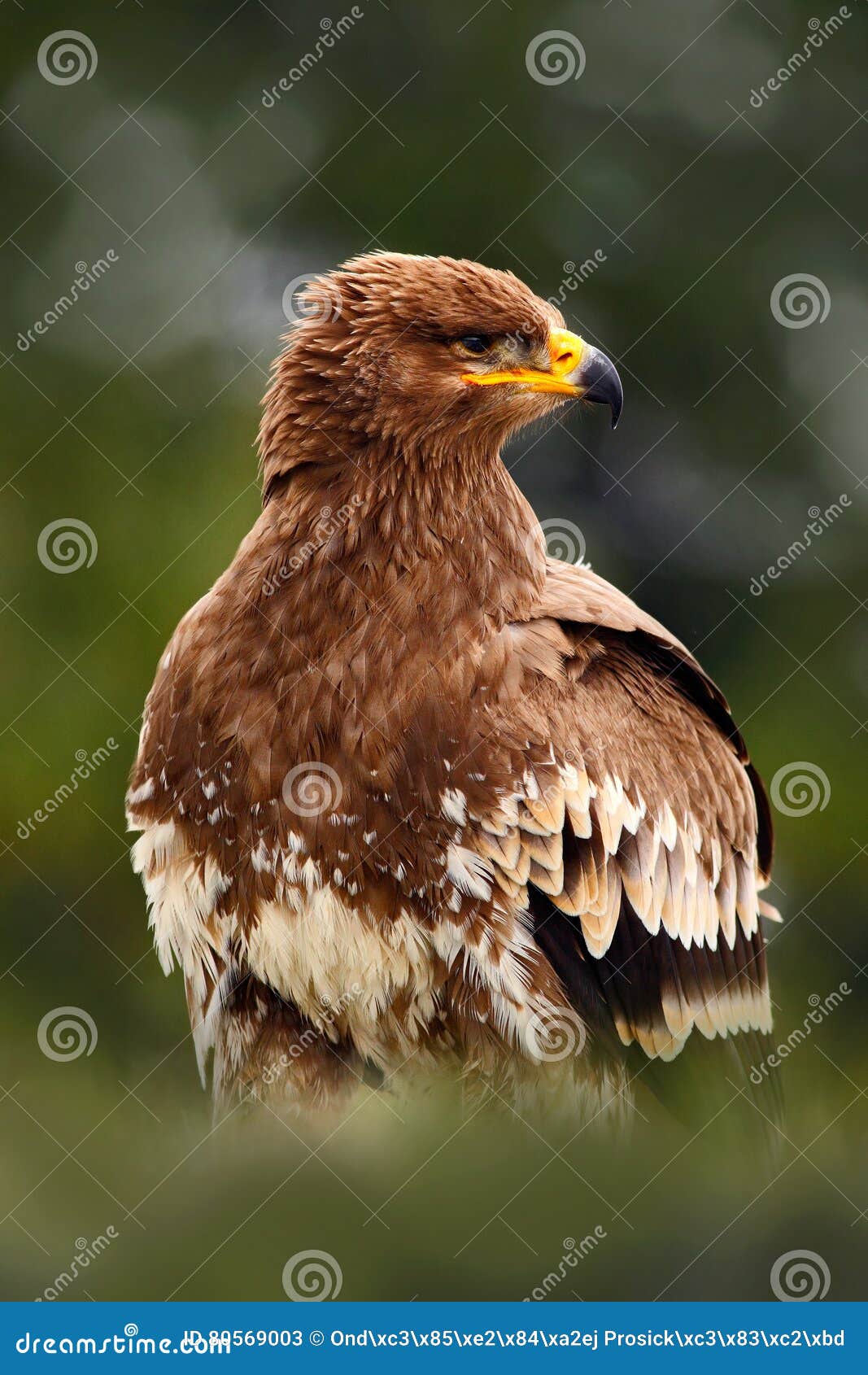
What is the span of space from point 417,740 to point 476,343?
91cm

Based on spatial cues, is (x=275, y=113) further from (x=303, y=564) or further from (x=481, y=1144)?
(x=481, y=1144)

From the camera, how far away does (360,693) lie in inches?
130

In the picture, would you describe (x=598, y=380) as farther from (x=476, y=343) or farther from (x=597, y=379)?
(x=476, y=343)

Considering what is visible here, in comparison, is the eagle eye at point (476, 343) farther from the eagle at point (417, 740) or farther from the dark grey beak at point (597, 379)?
the dark grey beak at point (597, 379)

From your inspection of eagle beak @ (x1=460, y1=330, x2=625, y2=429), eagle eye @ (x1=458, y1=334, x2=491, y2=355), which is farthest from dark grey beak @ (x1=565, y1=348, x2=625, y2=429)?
eagle eye @ (x1=458, y1=334, x2=491, y2=355)

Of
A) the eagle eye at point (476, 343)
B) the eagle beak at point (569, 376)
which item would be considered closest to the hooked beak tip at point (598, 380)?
the eagle beak at point (569, 376)

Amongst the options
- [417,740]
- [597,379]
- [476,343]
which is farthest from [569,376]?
[417,740]

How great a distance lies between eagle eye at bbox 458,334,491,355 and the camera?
337 centimetres

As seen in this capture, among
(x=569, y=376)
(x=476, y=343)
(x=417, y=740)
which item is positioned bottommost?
(x=417, y=740)

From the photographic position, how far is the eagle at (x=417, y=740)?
3307 millimetres

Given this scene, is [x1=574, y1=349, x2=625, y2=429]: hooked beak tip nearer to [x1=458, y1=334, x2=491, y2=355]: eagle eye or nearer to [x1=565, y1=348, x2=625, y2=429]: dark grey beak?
[x1=565, y1=348, x2=625, y2=429]: dark grey beak

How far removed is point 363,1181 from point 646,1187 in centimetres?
51

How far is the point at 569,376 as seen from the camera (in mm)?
3492

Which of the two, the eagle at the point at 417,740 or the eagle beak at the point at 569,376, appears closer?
the eagle at the point at 417,740
